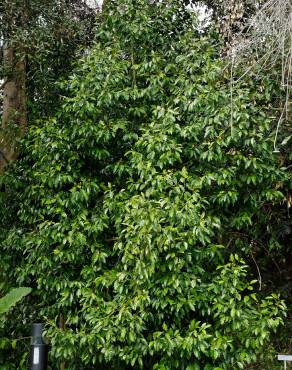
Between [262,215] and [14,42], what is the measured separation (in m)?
3.00

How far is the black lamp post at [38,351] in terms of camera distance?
3641 millimetres

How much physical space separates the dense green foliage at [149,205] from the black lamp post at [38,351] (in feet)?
0.79

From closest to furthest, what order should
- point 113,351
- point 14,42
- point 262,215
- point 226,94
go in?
point 113,351 → point 226,94 → point 262,215 → point 14,42

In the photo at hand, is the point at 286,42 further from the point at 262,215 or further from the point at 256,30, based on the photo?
the point at 262,215

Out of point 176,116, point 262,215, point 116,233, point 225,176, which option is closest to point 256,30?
point 176,116

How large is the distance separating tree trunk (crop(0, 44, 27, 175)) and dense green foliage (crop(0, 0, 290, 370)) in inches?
15.7

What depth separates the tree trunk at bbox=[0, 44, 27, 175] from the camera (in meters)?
5.18

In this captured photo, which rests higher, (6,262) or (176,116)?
(176,116)

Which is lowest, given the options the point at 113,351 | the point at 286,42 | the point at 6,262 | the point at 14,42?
the point at 113,351

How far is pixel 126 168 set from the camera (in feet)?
13.9

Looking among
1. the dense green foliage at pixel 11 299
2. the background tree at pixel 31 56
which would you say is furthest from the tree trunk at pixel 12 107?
the dense green foliage at pixel 11 299

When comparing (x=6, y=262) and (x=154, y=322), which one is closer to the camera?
(x=154, y=322)

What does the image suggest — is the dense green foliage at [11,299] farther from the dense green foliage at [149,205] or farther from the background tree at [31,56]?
the background tree at [31,56]

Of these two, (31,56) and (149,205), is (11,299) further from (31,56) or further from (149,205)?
(31,56)
